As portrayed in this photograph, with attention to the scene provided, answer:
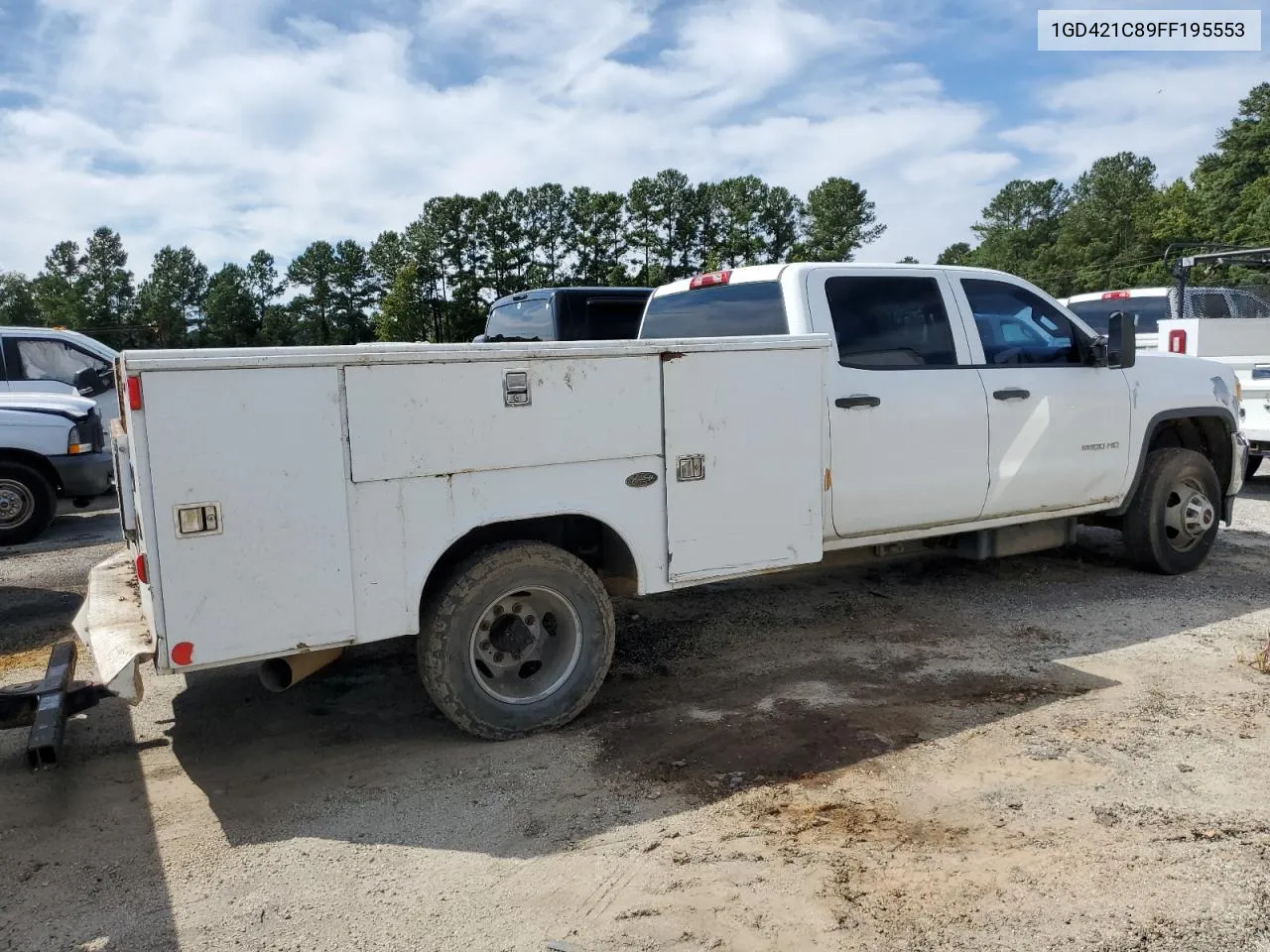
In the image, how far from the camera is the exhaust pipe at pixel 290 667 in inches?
150

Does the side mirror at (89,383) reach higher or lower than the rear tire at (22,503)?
higher

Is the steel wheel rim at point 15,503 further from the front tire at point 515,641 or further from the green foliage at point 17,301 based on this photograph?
the green foliage at point 17,301

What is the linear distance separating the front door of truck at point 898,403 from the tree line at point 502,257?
5385cm

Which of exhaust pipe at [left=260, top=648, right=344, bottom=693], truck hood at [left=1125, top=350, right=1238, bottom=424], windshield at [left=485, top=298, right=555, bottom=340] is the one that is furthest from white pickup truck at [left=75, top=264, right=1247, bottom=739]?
windshield at [left=485, top=298, right=555, bottom=340]

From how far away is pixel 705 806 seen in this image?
3535 millimetres

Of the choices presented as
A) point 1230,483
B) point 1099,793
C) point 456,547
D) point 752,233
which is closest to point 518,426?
point 456,547

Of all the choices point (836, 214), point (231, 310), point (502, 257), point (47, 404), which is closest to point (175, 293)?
point (231, 310)

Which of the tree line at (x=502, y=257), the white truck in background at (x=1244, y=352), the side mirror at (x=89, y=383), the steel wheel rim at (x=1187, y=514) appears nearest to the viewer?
the steel wheel rim at (x=1187, y=514)

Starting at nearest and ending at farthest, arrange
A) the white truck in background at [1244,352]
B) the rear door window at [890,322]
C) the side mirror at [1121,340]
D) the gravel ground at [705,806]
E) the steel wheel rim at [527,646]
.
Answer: the gravel ground at [705,806] → the steel wheel rim at [527,646] → the rear door window at [890,322] → the side mirror at [1121,340] → the white truck in background at [1244,352]

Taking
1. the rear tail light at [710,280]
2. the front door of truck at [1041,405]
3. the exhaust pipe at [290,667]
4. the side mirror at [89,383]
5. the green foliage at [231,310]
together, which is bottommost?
the exhaust pipe at [290,667]

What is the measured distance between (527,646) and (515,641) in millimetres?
65

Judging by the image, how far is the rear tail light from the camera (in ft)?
18.6

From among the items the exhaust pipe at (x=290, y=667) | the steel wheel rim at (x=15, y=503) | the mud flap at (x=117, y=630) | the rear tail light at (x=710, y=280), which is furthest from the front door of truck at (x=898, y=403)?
the steel wheel rim at (x=15, y=503)

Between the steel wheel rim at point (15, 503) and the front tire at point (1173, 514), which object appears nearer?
the front tire at point (1173, 514)
